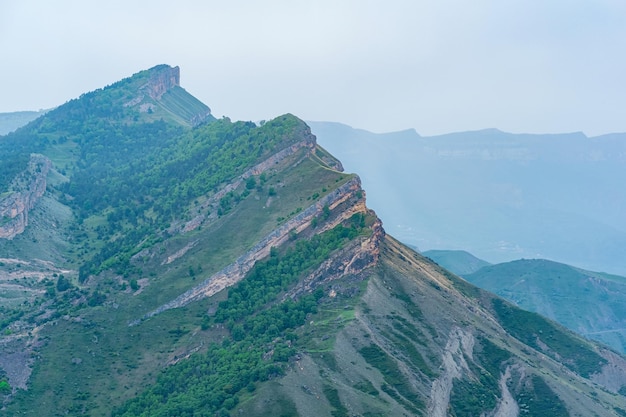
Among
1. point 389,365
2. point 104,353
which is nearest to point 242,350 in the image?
point 389,365

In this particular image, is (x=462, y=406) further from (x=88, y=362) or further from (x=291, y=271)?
(x=88, y=362)

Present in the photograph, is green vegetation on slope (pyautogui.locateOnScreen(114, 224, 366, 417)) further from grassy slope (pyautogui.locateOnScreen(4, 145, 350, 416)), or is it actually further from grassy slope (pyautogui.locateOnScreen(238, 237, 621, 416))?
grassy slope (pyautogui.locateOnScreen(4, 145, 350, 416))

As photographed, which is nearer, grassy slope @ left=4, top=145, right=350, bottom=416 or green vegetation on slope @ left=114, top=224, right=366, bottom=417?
green vegetation on slope @ left=114, top=224, right=366, bottom=417

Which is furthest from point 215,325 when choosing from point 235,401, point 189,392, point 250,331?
point 235,401

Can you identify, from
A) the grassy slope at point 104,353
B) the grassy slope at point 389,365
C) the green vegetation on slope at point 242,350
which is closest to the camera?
the grassy slope at point 389,365

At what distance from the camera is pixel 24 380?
563ft

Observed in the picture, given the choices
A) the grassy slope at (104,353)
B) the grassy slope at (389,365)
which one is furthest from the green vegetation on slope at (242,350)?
the grassy slope at (104,353)

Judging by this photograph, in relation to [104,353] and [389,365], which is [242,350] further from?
[104,353]

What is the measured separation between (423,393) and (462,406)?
→ 11.9 metres

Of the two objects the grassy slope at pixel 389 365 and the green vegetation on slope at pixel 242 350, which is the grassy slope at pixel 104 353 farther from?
the grassy slope at pixel 389 365

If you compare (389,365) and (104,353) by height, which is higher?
(104,353)

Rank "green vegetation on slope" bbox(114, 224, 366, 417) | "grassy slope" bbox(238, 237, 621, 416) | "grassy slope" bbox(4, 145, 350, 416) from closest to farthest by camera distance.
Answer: "grassy slope" bbox(238, 237, 621, 416)
"green vegetation on slope" bbox(114, 224, 366, 417)
"grassy slope" bbox(4, 145, 350, 416)

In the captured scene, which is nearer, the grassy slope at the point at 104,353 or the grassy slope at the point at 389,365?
the grassy slope at the point at 389,365

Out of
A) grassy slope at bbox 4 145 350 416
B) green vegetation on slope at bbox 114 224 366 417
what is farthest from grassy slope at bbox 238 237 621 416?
grassy slope at bbox 4 145 350 416
